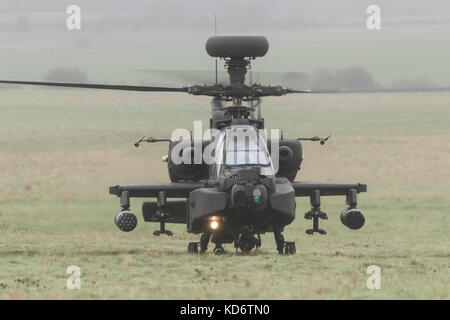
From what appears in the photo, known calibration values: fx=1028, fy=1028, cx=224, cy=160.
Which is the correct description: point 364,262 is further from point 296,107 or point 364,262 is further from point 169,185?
point 296,107

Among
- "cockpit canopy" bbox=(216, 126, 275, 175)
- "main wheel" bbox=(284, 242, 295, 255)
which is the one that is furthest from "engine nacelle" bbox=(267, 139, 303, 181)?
"main wheel" bbox=(284, 242, 295, 255)

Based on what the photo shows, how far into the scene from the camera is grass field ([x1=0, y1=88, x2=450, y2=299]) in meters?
18.8

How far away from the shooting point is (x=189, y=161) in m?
24.6

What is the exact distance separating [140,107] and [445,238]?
5482 cm

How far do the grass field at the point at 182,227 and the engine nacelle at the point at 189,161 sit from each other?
201 centimetres

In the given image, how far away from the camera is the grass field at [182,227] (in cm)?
1884

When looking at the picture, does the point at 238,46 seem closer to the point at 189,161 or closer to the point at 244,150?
the point at 189,161

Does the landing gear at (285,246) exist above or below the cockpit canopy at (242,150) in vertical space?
below

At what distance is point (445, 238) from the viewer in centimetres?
3359

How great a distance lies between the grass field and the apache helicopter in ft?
2.51

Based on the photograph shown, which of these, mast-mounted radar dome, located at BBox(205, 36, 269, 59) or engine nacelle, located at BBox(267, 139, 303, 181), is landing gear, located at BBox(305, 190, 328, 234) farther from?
mast-mounted radar dome, located at BBox(205, 36, 269, 59)

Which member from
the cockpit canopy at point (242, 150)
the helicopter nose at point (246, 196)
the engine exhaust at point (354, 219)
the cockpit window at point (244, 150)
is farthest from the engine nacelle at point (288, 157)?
the helicopter nose at point (246, 196)

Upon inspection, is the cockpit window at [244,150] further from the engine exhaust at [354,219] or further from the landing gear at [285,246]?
the engine exhaust at [354,219]
